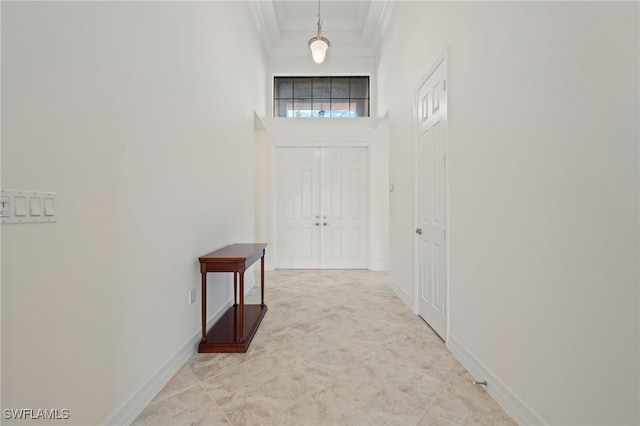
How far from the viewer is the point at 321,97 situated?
5.52 metres

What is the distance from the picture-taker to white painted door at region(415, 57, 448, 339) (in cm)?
248

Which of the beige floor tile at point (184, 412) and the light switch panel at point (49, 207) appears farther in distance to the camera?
the beige floor tile at point (184, 412)

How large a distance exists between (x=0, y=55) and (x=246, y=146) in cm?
305

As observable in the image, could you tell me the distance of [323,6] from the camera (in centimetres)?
459

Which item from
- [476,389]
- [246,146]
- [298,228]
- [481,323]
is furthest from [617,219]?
[298,228]

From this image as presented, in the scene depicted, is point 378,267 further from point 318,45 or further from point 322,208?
point 318,45

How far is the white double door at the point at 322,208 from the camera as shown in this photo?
5.47 metres

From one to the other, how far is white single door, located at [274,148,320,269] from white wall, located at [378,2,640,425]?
11.1 ft

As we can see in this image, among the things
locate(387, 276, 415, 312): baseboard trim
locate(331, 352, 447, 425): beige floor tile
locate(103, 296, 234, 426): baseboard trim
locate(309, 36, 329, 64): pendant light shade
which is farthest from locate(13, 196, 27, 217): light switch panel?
locate(309, 36, 329, 64): pendant light shade

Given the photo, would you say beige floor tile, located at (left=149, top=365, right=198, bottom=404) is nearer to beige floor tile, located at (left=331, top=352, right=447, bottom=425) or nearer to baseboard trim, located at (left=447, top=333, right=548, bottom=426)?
beige floor tile, located at (left=331, top=352, right=447, bottom=425)

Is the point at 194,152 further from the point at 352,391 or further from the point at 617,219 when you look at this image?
the point at 617,219

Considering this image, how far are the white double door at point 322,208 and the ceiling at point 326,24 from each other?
1820 mm

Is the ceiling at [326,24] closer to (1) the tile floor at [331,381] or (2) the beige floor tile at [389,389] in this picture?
(1) the tile floor at [331,381]

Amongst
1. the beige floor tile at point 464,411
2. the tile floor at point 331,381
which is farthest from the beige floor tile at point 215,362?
the beige floor tile at point 464,411
